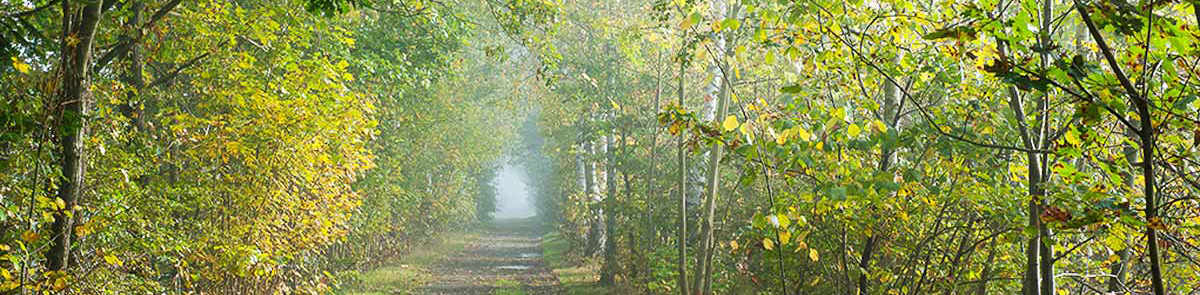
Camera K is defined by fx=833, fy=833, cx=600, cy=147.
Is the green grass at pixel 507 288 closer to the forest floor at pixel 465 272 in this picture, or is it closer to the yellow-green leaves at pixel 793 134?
the forest floor at pixel 465 272

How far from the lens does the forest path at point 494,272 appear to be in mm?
15670

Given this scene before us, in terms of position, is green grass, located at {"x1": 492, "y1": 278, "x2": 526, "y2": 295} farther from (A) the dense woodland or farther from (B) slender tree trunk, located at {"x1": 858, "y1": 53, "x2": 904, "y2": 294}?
(B) slender tree trunk, located at {"x1": 858, "y1": 53, "x2": 904, "y2": 294}

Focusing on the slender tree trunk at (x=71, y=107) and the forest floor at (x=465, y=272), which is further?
the forest floor at (x=465, y=272)

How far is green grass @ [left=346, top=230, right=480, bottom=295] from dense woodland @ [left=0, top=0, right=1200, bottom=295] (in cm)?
65

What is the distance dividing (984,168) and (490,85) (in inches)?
924

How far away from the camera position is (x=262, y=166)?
767cm

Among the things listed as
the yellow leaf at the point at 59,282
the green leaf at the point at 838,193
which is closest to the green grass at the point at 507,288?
the yellow leaf at the point at 59,282

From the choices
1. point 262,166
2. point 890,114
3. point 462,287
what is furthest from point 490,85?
point 890,114

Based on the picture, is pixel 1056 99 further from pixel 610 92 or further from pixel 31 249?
pixel 610 92

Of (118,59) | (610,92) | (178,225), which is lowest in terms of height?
(178,225)

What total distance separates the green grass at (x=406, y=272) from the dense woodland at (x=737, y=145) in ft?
2.14

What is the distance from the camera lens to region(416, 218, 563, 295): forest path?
1567 centimetres

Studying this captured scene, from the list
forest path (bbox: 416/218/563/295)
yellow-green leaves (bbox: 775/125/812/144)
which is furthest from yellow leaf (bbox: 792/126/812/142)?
forest path (bbox: 416/218/563/295)

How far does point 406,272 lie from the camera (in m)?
18.4
